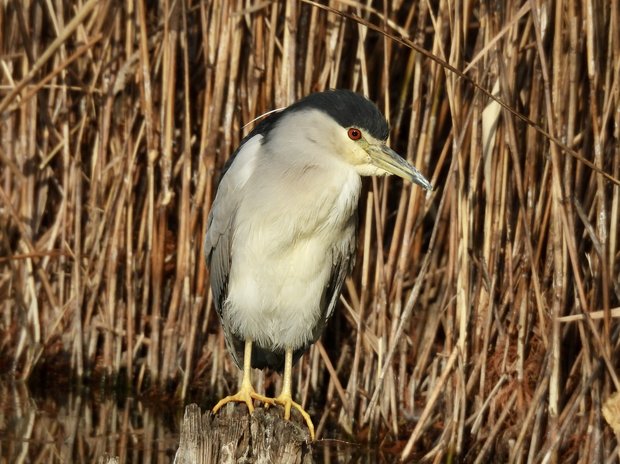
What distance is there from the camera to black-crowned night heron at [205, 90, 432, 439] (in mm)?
3441

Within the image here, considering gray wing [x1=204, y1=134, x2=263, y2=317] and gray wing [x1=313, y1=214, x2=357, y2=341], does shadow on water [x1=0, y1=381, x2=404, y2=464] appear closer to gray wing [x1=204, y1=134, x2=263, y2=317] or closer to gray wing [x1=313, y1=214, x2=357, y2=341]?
gray wing [x1=313, y1=214, x2=357, y2=341]

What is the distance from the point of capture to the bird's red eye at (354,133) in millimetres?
3406

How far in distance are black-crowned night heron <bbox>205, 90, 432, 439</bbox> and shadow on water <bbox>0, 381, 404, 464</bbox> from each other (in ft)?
3.47

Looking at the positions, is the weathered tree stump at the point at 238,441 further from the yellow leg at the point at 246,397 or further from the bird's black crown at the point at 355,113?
the bird's black crown at the point at 355,113

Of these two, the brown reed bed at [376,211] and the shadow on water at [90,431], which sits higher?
the brown reed bed at [376,211]

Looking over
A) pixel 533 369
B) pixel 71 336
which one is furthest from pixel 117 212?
pixel 533 369

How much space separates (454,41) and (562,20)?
1.44 feet

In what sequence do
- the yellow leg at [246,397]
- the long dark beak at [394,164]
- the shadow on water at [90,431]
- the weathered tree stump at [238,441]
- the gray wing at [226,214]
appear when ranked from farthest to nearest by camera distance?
1. the shadow on water at [90,431]
2. the gray wing at [226,214]
3. the yellow leg at [246,397]
4. the long dark beak at [394,164]
5. the weathered tree stump at [238,441]

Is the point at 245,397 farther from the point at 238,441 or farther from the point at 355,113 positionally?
the point at 355,113

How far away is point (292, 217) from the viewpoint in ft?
11.6

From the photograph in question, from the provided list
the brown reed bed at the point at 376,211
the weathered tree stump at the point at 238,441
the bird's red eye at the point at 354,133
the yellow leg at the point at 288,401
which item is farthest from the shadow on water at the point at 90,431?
the bird's red eye at the point at 354,133

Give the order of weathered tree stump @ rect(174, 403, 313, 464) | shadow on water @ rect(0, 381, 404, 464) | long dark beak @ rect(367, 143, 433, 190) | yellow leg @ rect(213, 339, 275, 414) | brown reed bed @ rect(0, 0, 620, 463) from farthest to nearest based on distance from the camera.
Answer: shadow on water @ rect(0, 381, 404, 464)
brown reed bed @ rect(0, 0, 620, 463)
yellow leg @ rect(213, 339, 275, 414)
long dark beak @ rect(367, 143, 433, 190)
weathered tree stump @ rect(174, 403, 313, 464)

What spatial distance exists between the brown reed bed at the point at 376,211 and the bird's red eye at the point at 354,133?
608mm

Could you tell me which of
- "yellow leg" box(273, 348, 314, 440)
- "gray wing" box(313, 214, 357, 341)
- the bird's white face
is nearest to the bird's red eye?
the bird's white face
